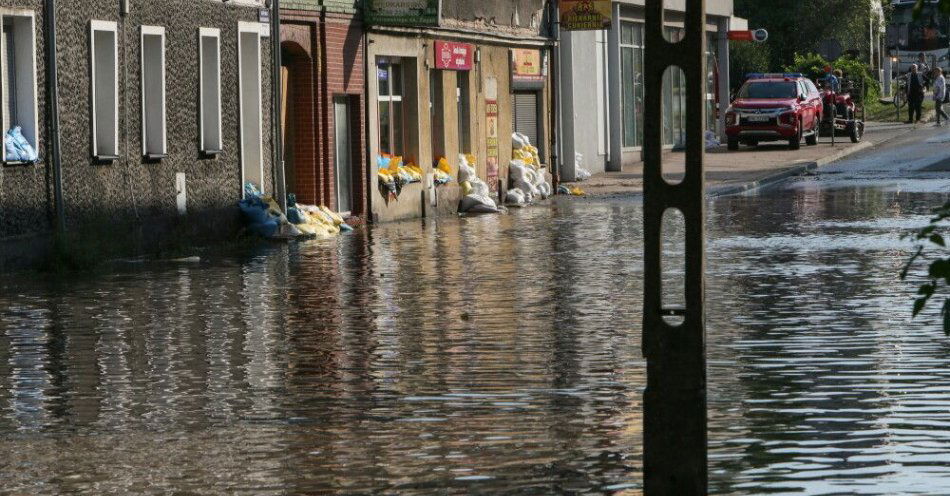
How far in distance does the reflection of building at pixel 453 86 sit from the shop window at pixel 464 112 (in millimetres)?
17

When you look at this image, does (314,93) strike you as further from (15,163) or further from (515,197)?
(15,163)

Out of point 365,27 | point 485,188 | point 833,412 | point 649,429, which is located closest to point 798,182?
point 485,188

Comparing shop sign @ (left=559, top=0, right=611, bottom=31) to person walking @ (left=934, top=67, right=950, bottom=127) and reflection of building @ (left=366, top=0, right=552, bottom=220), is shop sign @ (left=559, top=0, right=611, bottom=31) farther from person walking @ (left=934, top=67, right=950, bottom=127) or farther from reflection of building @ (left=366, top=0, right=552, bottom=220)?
person walking @ (left=934, top=67, right=950, bottom=127)

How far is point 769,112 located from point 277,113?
27.2 metres

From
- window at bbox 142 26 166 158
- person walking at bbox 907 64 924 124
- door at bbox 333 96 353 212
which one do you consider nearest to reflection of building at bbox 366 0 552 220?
door at bbox 333 96 353 212

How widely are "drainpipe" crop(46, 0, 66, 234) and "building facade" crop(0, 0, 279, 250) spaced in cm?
5

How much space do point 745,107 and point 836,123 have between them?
20.0ft

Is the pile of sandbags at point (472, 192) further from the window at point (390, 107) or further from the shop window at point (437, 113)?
the window at point (390, 107)

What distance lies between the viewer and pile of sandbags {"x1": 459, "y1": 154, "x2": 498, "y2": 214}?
33.9 m

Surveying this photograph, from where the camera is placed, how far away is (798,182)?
131 feet

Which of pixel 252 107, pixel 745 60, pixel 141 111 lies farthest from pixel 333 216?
pixel 745 60

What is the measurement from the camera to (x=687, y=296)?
23.7 feet

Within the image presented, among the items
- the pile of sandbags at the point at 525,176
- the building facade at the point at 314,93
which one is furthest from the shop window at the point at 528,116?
the building facade at the point at 314,93

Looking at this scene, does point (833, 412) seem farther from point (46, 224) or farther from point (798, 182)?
point (798, 182)
